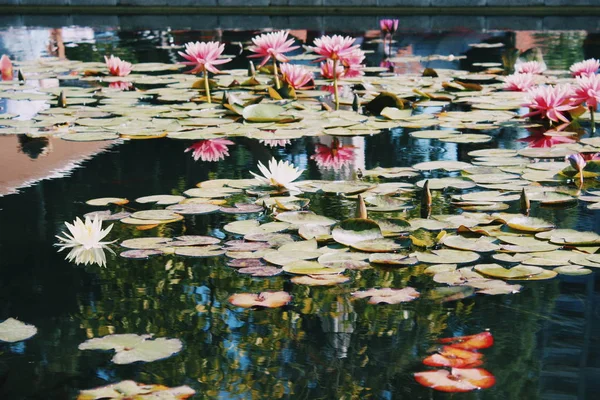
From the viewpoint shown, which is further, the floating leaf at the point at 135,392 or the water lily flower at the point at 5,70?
the water lily flower at the point at 5,70

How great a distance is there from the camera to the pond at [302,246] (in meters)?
Answer: 1.75

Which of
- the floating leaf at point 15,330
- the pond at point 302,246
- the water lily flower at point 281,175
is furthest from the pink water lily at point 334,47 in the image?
the floating leaf at point 15,330

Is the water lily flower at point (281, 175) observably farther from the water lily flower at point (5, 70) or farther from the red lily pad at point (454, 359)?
the water lily flower at point (5, 70)

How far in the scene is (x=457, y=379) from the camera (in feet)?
5.40

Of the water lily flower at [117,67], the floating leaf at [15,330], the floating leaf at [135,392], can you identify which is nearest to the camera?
the floating leaf at [135,392]

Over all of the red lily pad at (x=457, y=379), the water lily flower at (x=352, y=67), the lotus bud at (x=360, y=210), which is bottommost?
the red lily pad at (x=457, y=379)

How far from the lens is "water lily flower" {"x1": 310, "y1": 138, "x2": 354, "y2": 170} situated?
342 centimetres

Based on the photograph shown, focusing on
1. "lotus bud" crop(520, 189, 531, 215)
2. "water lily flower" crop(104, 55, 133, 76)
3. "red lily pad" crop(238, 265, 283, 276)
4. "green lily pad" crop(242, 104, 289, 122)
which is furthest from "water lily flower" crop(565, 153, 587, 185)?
"water lily flower" crop(104, 55, 133, 76)

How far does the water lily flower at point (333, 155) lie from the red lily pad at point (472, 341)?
5.14ft

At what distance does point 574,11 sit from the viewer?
10.5m

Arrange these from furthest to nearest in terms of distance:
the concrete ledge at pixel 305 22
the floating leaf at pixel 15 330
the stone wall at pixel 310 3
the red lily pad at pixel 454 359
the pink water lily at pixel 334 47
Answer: the stone wall at pixel 310 3, the concrete ledge at pixel 305 22, the pink water lily at pixel 334 47, the floating leaf at pixel 15 330, the red lily pad at pixel 454 359

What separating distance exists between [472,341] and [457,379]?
190 mm

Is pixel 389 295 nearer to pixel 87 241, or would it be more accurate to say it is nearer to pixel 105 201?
pixel 87 241

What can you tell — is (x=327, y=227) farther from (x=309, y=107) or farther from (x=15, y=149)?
(x=309, y=107)
